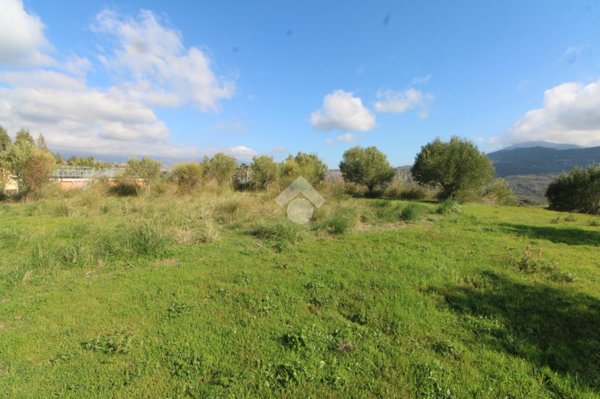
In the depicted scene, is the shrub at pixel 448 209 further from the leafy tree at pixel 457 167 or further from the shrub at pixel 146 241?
the shrub at pixel 146 241

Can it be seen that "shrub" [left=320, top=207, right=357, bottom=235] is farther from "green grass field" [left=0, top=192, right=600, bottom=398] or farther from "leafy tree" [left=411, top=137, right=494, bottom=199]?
"leafy tree" [left=411, top=137, right=494, bottom=199]

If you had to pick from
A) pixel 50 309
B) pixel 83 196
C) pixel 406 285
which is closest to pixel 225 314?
pixel 50 309

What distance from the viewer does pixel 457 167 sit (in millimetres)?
19641

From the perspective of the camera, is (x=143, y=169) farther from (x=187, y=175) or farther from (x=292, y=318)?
(x=292, y=318)

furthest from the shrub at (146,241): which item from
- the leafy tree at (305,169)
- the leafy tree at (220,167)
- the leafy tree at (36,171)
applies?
the leafy tree at (220,167)

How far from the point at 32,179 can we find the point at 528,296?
1989 cm

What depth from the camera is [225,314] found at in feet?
11.3

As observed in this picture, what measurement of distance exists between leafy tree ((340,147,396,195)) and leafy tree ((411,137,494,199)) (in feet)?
13.2

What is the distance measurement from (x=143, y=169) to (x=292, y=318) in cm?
1700

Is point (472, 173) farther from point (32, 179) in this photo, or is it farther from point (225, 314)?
point (32, 179)

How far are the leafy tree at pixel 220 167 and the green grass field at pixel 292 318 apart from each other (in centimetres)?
1469

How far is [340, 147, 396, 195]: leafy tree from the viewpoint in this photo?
2456 centimetres

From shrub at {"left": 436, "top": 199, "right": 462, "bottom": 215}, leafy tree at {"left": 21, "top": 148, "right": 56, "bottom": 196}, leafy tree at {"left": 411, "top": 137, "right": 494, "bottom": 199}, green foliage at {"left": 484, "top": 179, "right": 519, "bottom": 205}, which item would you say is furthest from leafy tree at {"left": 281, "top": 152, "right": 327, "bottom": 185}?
green foliage at {"left": 484, "top": 179, "right": 519, "bottom": 205}

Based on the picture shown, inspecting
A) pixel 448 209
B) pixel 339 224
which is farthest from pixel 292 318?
pixel 448 209
